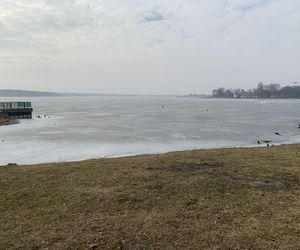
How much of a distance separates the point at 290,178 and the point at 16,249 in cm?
585

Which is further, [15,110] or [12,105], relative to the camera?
[12,105]

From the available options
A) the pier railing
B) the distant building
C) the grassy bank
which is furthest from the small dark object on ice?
the pier railing

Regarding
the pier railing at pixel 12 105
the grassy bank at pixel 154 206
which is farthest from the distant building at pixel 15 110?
the grassy bank at pixel 154 206

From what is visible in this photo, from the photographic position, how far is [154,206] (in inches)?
244

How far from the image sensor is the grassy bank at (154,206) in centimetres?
485

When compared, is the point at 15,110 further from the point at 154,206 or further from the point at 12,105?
the point at 154,206

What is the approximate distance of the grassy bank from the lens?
4.85 metres

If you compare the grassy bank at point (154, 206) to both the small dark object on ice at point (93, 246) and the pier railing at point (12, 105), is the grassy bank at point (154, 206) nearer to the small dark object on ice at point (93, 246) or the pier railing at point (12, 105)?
the small dark object on ice at point (93, 246)

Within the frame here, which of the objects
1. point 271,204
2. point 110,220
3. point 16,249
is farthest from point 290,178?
point 16,249

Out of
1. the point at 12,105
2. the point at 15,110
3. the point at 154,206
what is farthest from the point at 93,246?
the point at 12,105

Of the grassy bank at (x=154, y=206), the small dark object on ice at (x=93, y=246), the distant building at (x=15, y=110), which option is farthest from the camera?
the distant building at (x=15, y=110)

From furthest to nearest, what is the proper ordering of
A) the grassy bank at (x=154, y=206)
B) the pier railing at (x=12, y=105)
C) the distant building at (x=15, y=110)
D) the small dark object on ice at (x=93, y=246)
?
1. the pier railing at (x=12, y=105)
2. the distant building at (x=15, y=110)
3. the grassy bank at (x=154, y=206)
4. the small dark object on ice at (x=93, y=246)

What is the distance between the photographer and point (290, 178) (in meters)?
7.91

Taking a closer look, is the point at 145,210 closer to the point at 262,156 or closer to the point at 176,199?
the point at 176,199
